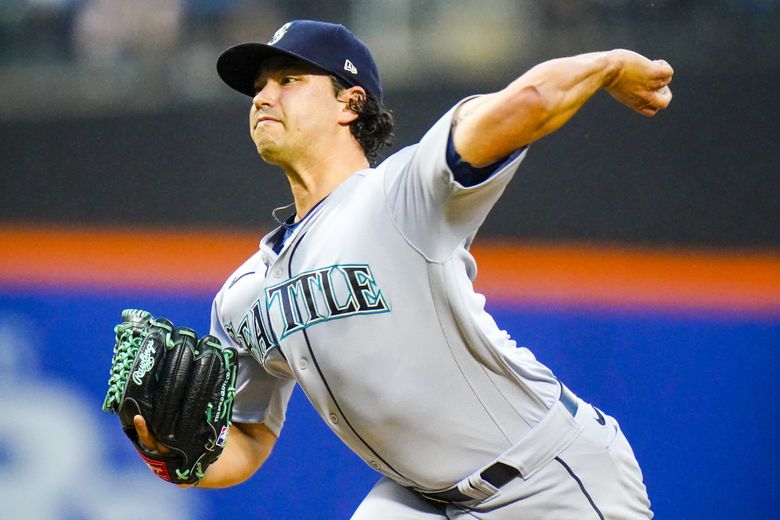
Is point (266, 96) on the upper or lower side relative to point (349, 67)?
lower

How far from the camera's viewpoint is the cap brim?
99.3 inches

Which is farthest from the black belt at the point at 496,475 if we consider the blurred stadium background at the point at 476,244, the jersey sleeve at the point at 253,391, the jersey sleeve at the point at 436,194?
the blurred stadium background at the point at 476,244

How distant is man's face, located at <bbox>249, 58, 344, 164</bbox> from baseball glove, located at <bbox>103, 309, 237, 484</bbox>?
19.1 inches

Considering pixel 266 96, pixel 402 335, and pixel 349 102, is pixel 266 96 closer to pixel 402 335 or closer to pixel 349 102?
pixel 349 102

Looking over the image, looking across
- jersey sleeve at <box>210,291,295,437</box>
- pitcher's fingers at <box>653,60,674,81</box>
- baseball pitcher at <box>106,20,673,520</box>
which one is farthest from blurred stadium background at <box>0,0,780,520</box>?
pitcher's fingers at <box>653,60,674,81</box>

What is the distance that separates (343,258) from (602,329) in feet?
5.25

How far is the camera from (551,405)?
7.53ft

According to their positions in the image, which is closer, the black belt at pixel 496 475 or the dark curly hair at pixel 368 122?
the black belt at pixel 496 475

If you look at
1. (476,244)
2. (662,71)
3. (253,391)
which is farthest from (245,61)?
(476,244)

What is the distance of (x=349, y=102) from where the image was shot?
260 cm

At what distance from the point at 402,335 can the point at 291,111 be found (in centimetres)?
66

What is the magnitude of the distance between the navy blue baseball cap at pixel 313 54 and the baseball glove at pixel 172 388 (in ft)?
2.30

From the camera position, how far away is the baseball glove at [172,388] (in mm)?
2252

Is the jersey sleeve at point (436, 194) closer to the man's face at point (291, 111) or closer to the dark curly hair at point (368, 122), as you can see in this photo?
the man's face at point (291, 111)
